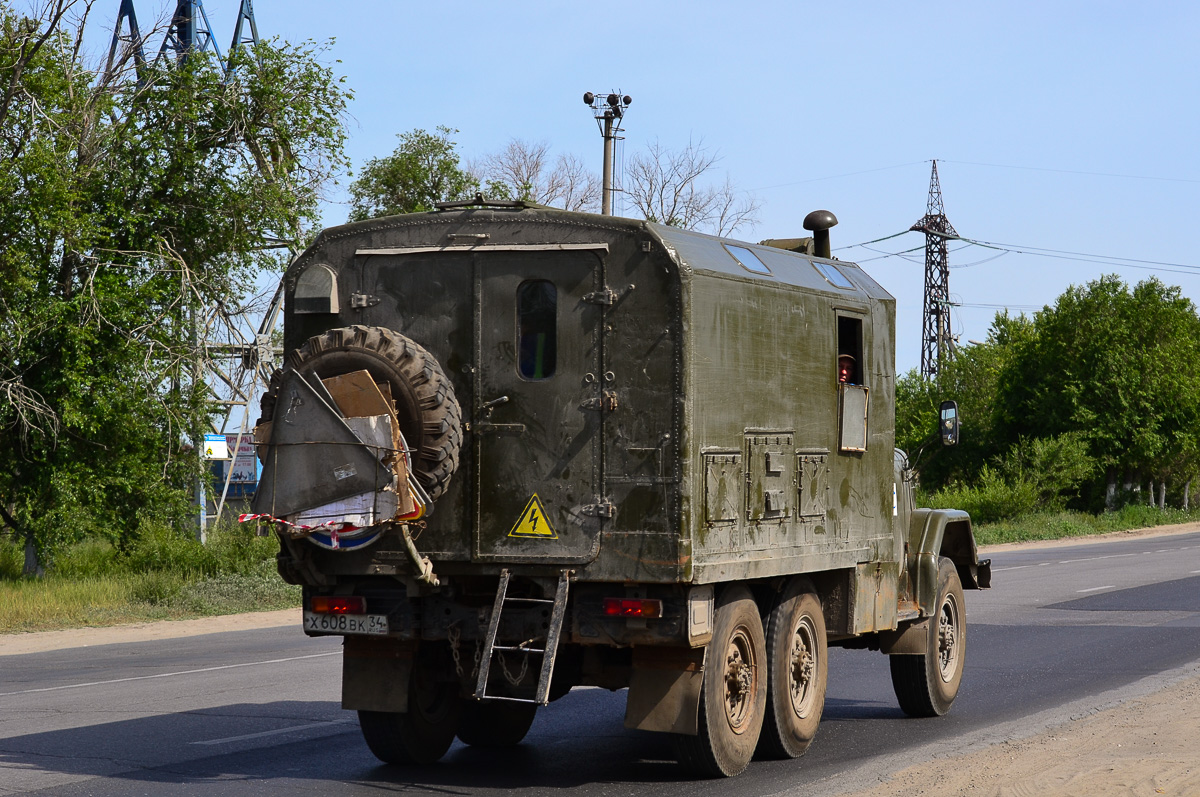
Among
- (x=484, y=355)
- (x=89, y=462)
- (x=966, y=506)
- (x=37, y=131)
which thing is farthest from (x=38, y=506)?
(x=966, y=506)

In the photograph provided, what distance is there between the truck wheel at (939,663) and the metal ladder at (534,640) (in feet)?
12.6

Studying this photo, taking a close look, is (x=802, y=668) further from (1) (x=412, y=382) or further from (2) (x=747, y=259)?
(1) (x=412, y=382)

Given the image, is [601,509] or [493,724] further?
[493,724]

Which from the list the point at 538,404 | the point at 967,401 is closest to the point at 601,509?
the point at 538,404

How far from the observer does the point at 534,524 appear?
7500mm

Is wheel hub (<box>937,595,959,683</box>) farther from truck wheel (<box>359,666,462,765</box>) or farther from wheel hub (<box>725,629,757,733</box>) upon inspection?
truck wheel (<box>359,666,462,765</box>)

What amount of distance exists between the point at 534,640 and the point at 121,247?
1755 cm

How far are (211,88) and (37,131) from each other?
9.91 ft

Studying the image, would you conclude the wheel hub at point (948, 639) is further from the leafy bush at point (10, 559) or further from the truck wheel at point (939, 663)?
the leafy bush at point (10, 559)

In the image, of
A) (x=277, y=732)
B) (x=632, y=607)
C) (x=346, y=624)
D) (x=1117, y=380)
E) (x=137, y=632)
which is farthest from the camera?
(x=1117, y=380)

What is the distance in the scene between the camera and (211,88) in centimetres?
2361

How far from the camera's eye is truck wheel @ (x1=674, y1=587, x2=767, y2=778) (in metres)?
7.55

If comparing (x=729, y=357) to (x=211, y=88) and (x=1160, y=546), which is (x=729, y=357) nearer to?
(x=211, y=88)

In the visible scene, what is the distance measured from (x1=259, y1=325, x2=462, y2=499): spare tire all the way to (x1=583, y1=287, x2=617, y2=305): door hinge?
0.91 metres
